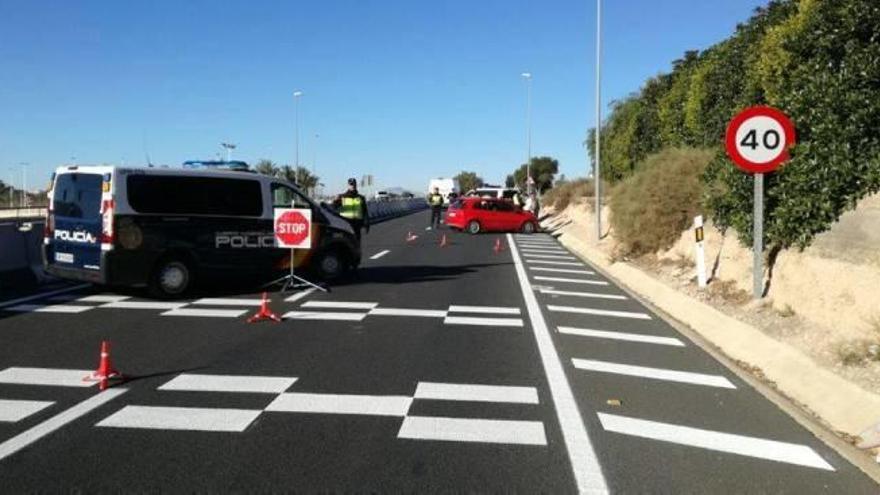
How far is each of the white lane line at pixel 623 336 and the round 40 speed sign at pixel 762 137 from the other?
251 centimetres

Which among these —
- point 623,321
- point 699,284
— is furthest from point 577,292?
point 623,321

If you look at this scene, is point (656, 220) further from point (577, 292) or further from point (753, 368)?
point (753, 368)

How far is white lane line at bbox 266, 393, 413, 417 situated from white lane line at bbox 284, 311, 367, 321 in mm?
4400

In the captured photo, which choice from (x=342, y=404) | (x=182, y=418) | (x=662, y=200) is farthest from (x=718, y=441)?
(x=662, y=200)

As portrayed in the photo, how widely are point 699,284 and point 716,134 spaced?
20.8ft

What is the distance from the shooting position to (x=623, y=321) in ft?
40.0

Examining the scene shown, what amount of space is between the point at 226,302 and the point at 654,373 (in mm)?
6965

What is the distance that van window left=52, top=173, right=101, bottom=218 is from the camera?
12797 millimetres

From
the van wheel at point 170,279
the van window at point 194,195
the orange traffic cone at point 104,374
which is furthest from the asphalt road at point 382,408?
the van window at point 194,195

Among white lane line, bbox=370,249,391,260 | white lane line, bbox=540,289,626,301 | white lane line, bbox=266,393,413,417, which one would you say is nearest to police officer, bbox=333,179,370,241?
white lane line, bbox=370,249,391,260

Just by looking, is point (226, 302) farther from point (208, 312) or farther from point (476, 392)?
point (476, 392)

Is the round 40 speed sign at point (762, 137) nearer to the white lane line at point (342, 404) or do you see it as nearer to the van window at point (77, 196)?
the white lane line at point (342, 404)

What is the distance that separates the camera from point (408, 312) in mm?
12281

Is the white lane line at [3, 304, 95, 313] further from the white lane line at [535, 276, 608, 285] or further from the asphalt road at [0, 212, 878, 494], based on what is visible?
the white lane line at [535, 276, 608, 285]
